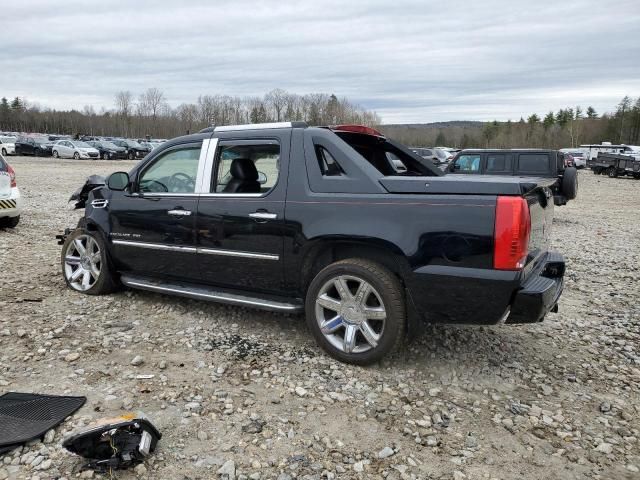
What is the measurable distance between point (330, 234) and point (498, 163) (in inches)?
407

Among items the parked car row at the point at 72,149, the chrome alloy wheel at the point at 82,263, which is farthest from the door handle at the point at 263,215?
the parked car row at the point at 72,149

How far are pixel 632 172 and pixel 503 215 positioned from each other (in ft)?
114

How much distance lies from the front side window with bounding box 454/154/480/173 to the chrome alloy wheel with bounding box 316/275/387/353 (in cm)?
1032

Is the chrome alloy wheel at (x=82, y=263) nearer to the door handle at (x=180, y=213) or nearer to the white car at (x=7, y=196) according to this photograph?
the door handle at (x=180, y=213)

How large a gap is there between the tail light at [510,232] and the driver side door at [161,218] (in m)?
2.64

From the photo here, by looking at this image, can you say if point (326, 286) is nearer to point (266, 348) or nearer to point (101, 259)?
point (266, 348)

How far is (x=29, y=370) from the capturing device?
12.5ft

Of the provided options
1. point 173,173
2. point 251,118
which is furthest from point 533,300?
point 251,118

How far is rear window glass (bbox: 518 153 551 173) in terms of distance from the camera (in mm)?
12595

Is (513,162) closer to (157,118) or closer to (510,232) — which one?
(510,232)

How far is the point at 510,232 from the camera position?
3299 millimetres

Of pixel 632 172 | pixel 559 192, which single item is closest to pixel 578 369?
pixel 559 192

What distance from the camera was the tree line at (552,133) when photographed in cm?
9150

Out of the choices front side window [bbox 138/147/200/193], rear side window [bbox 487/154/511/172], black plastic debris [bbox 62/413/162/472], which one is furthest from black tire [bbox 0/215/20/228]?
rear side window [bbox 487/154/511/172]
